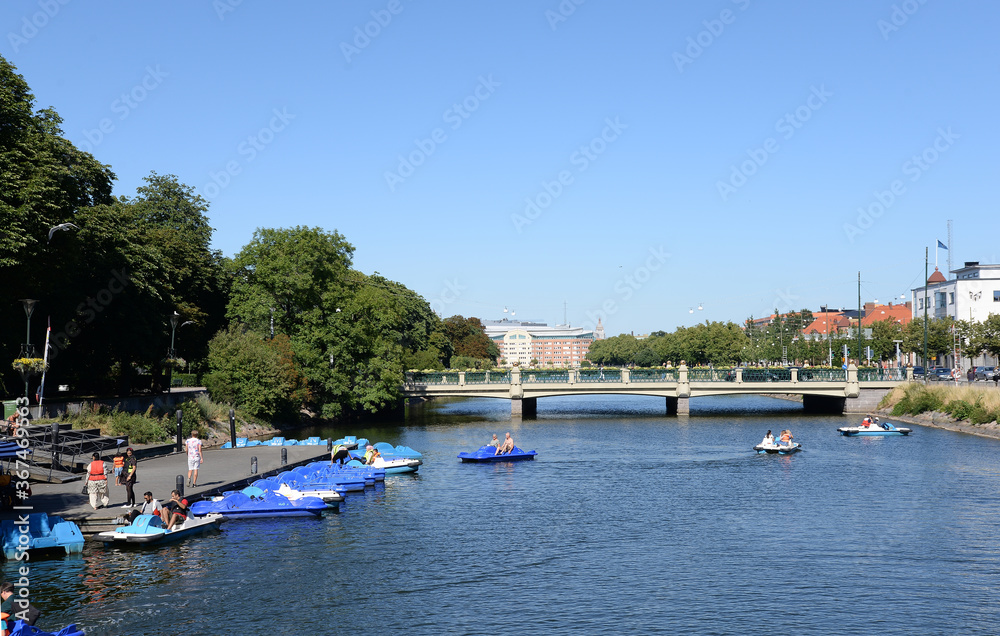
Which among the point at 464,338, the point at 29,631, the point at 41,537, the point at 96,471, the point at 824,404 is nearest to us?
A: the point at 29,631

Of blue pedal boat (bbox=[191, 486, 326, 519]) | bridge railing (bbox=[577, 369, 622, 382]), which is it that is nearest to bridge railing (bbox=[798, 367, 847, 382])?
bridge railing (bbox=[577, 369, 622, 382])

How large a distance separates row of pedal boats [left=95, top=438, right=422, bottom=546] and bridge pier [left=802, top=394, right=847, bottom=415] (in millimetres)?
55774

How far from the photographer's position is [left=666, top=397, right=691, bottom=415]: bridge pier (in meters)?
85.5

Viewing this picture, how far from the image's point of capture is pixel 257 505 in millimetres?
32219

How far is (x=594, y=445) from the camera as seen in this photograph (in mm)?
59719

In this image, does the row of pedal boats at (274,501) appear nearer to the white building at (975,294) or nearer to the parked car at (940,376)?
the parked car at (940,376)

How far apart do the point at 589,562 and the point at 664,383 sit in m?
60.6

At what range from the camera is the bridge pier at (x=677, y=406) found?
281 ft

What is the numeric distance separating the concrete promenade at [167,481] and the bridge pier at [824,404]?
2200 inches

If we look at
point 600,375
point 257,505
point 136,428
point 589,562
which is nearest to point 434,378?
point 600,375

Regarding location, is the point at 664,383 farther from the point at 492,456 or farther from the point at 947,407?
the point at 492,456

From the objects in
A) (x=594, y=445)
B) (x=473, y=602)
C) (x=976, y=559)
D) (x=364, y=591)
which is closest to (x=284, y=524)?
(x=364, y=591)

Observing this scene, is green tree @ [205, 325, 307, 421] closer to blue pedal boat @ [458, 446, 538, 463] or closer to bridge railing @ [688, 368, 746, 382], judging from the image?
blue pedal boat @ [458, 446, 538, 463]

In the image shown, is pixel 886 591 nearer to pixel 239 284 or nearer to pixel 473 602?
pixel 473 602
